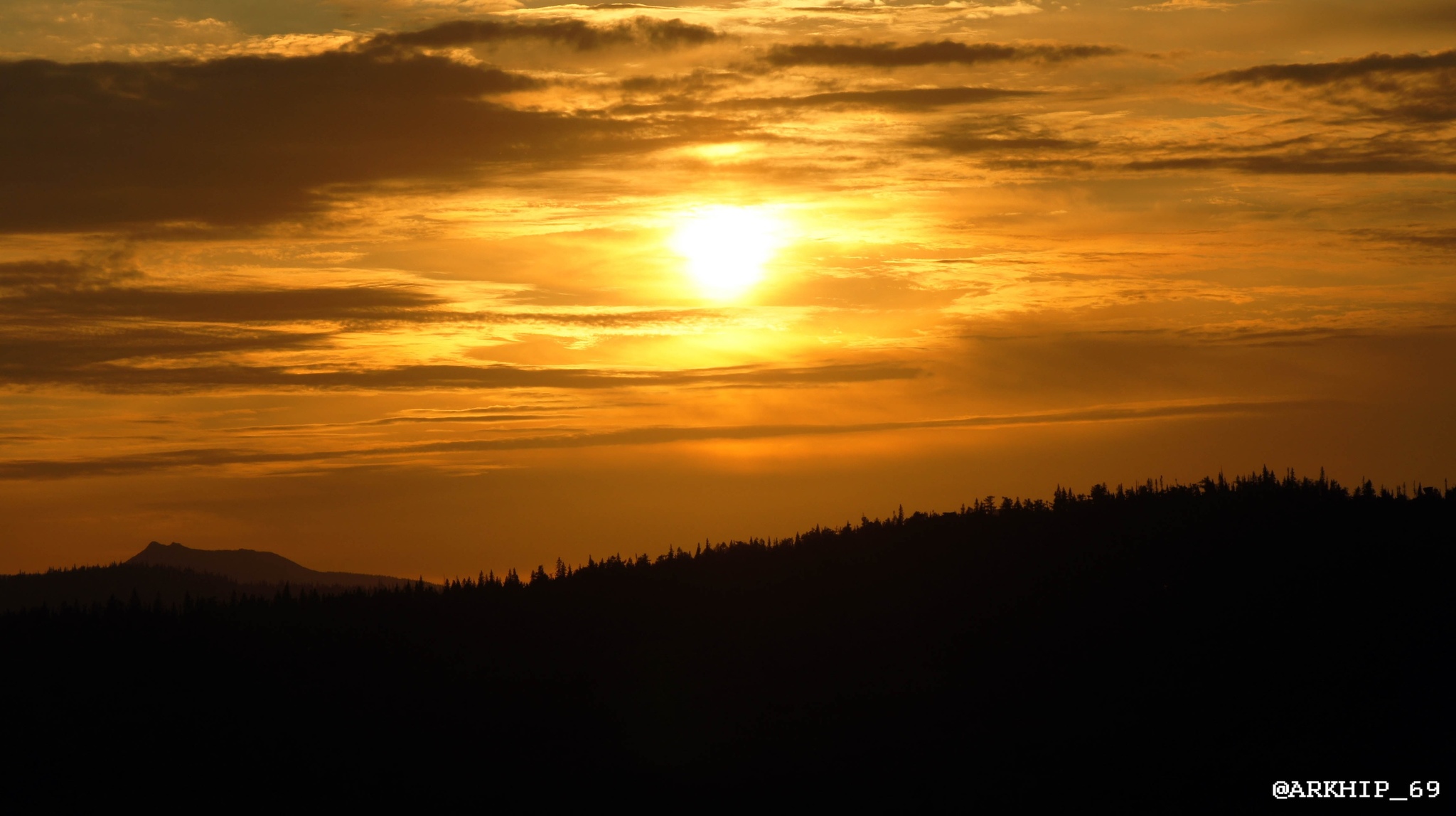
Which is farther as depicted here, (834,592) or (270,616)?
(270,616)

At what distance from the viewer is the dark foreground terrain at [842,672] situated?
64875mm

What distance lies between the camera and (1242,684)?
6631cm

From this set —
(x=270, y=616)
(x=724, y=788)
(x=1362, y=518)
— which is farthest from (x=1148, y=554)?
(x=270, y=616)

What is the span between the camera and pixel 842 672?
81.1 meters

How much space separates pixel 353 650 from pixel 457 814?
66.8 ft

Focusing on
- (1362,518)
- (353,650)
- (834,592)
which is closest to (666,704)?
(834,592)

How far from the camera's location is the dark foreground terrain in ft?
213

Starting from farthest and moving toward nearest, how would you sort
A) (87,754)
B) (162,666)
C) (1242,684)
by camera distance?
(162,666) → (87,754) → (1242,684)

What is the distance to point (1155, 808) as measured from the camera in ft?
201

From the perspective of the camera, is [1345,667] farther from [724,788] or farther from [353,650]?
[353,650]

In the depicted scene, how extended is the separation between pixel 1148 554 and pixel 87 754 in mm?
61144

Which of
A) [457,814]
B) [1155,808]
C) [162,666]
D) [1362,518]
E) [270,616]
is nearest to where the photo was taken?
[1155,808]

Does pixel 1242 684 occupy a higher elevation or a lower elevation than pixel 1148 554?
lower

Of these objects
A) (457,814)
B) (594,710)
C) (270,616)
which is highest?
(270,616)
